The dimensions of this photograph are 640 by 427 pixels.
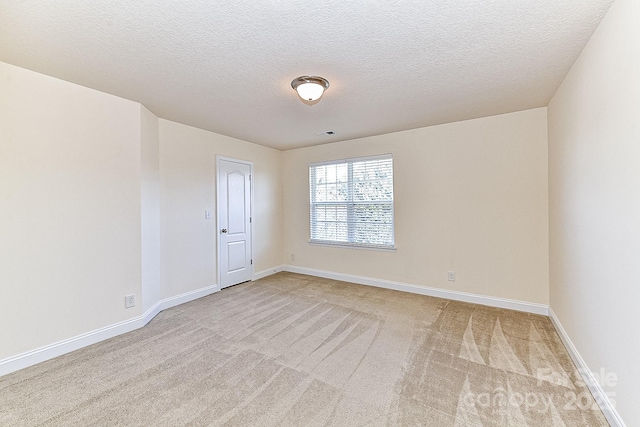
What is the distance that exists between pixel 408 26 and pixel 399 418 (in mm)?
2514

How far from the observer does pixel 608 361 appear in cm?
166

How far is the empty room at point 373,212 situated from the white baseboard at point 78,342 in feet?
0.06

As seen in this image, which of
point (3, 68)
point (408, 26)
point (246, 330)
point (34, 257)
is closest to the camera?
point (408, 26)

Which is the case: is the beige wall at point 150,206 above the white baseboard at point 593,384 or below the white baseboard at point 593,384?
above

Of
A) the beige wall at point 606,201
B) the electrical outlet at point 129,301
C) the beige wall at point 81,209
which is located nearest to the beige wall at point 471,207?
the beige wall at point 606,201

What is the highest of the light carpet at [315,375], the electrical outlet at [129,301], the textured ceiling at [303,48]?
the textured ceiling at [303,48]

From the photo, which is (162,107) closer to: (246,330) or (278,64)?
(278,64)

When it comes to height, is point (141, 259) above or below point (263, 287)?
above

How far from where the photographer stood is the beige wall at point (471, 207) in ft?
10.8

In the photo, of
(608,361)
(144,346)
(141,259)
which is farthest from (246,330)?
(608,361)

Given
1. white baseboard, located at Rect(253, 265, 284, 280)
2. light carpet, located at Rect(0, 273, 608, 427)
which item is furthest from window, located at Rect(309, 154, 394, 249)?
light carpet, located at Rect(0, 273, 608, 427)

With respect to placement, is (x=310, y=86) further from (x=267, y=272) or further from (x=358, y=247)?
(x=267, y=272)

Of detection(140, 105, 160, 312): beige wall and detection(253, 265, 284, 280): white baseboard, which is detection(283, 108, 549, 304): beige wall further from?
detection(140, 105, 160, 312): beige wall

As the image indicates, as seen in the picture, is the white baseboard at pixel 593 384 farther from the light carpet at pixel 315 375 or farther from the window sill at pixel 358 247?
the window sill at pixel 358 247
